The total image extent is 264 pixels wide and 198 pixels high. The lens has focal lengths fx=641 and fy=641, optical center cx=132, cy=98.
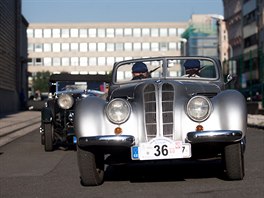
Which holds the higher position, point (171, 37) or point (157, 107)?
point (171, 37)

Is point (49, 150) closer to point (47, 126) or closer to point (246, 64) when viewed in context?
point (47, 126)

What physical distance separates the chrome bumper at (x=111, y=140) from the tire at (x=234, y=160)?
119cm

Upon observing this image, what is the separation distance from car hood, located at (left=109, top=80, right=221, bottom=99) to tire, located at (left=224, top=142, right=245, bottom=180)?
3.03ft

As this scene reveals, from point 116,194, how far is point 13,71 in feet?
161

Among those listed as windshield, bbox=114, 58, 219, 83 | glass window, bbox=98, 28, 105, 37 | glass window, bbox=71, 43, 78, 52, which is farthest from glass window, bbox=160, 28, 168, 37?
windshield, bbox=114, 58, 219, 83

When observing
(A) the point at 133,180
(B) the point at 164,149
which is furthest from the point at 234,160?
(A) the point at 133,180

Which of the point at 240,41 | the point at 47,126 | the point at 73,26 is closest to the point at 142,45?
the point at 73,26

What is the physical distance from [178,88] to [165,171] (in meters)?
1.95

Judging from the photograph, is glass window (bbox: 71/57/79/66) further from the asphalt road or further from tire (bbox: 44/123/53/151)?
the asphalt road

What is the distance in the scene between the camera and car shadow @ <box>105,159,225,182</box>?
351 inches

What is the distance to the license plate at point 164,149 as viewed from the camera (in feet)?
25.6

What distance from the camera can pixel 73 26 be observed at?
4899 inches

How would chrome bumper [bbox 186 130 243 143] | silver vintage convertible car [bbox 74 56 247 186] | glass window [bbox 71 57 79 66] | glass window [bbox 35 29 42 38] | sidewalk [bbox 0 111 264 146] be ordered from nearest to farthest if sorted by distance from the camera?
chrome bumper [bbox 186 130 243 143] → silver vintage convertible car [bbox 74 56 247 186] → sidewalk [bbox 0 111 264 146] → glass window [bbox 71 57 79 66] → glass window [bbox 35 29 42 38]

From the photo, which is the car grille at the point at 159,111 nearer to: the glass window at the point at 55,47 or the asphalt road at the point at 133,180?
the asphalt road at the point at 133,180
